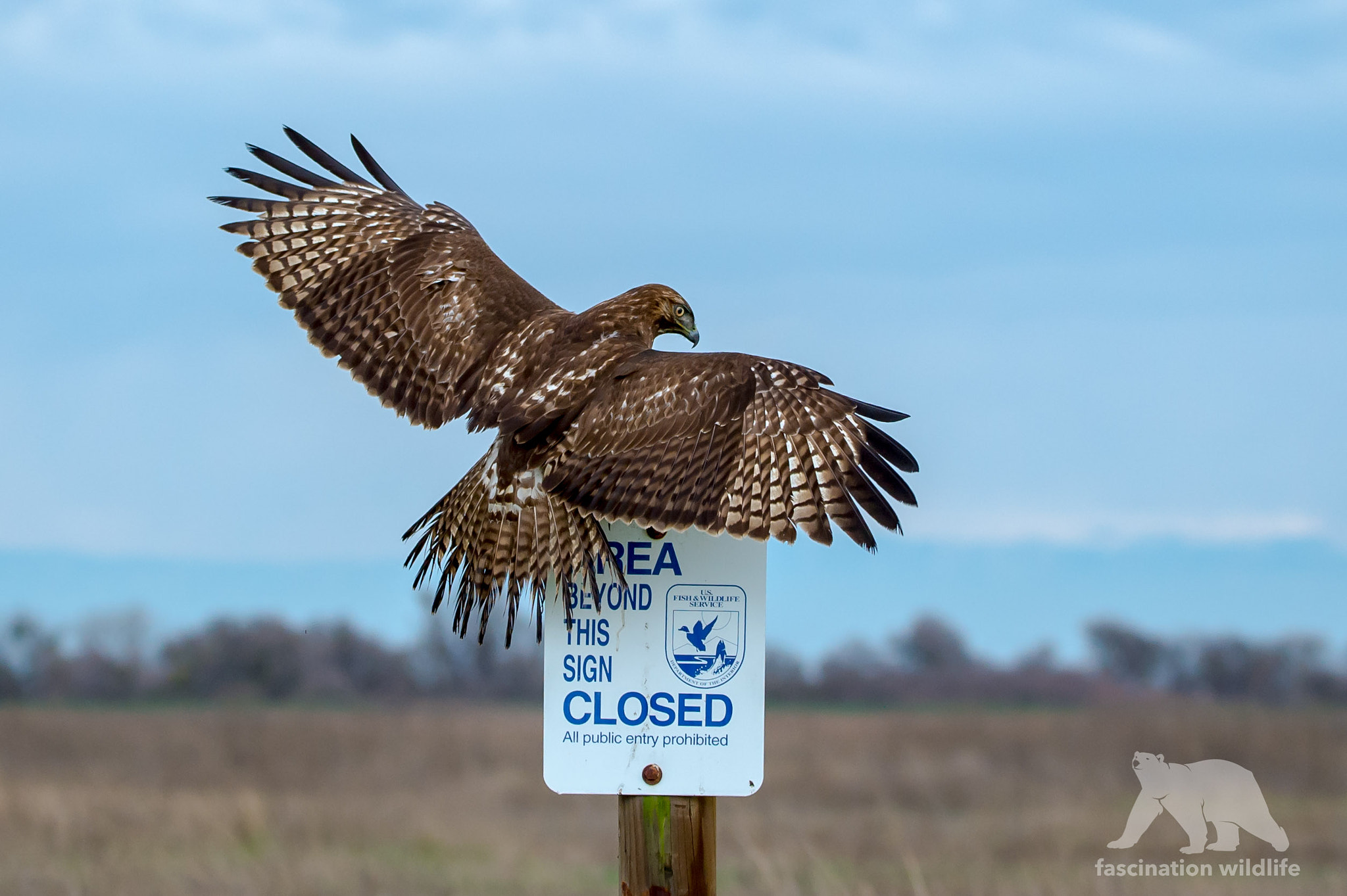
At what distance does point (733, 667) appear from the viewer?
3980 mm

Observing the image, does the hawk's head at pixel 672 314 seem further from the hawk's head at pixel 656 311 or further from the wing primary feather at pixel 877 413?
the wing primary feather at pixel 877 413

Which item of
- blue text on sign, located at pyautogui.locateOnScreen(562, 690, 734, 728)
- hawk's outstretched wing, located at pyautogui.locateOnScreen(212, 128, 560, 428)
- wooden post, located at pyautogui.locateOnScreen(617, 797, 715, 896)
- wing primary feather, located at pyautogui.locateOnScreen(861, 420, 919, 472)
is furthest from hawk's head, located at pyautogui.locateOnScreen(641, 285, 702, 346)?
wooden post, located at pyautogui.locateOnScreen(617, 797, 715, 896)

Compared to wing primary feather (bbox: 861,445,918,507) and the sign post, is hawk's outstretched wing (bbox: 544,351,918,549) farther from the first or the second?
the sign post

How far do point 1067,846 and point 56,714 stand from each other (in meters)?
16.9

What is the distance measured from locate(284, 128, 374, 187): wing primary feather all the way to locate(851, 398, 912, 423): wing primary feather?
8.10ft

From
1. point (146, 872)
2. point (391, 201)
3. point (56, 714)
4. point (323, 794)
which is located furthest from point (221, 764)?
point (391, 201)

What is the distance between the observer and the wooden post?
158 inches

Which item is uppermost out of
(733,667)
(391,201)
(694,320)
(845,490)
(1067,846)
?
(391,201)

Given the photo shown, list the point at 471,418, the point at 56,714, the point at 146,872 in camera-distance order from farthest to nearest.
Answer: the point at 56,714
the point at 146,872
the point at 471,418

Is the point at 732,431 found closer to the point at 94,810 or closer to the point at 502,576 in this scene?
the point at 502,576

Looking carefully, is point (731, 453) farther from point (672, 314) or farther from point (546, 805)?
point (546, 805)

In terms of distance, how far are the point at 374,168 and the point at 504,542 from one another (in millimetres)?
2301

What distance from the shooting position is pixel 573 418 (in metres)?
4.29

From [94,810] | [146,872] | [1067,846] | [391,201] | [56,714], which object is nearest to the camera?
[391,201]
